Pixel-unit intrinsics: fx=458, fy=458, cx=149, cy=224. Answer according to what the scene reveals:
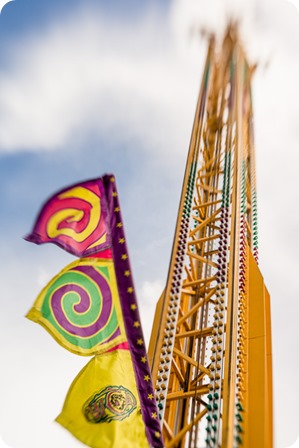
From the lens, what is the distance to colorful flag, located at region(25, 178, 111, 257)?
151 inches

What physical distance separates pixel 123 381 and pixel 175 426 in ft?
4.58

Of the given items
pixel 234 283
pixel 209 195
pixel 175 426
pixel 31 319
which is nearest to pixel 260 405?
pixel 175 426

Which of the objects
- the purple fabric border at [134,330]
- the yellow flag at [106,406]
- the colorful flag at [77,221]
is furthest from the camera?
the colorful flag at [77,221]

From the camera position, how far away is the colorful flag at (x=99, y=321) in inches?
132

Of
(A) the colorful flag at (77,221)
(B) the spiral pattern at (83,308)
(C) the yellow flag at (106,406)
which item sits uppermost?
(A) the colorful flag at (77,221)

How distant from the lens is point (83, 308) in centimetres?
367

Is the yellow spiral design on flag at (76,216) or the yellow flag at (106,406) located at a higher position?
the yellow spiral design on flag at (76,216)

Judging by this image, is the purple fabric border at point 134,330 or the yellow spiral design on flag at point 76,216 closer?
the purple fabric border at point 134,330

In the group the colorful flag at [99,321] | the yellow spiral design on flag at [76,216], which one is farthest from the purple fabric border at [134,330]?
the yellow spiral design on flag at [76,216]

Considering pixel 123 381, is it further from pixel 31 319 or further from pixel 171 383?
pixel 171 383

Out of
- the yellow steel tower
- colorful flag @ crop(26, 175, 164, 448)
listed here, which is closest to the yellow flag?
colorful flag @ crop(26, 175, 164, 448)

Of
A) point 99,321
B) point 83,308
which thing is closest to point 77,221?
point 83,308

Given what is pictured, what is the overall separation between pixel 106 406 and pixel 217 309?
199 centimetres

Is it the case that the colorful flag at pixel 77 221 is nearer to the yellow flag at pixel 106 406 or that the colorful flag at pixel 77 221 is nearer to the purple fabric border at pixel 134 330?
the purple fabric border at pixel 134 330
